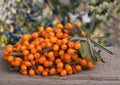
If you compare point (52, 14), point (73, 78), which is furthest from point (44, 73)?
point (52, 14)

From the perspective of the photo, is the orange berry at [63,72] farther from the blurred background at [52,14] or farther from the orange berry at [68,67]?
the blurred background at [52,14]

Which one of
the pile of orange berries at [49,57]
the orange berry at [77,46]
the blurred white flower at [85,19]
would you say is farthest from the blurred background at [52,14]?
the orange berry at [77,46]

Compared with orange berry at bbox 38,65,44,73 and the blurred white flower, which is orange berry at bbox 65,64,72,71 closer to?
orange berry at bbox 38,65,44,73

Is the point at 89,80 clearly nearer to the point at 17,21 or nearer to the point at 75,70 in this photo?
the point at 75,70

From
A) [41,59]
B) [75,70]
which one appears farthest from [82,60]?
[41,59]

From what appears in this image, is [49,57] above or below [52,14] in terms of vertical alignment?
below

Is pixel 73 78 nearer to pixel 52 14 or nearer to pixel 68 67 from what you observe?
pixel 68 67

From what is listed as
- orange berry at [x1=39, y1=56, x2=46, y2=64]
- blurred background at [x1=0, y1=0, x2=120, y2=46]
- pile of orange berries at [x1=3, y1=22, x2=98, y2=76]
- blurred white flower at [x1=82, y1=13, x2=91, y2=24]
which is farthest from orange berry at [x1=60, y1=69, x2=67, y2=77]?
blurred white flower at [x1=82, y1=13, x2=91, y2=24]
